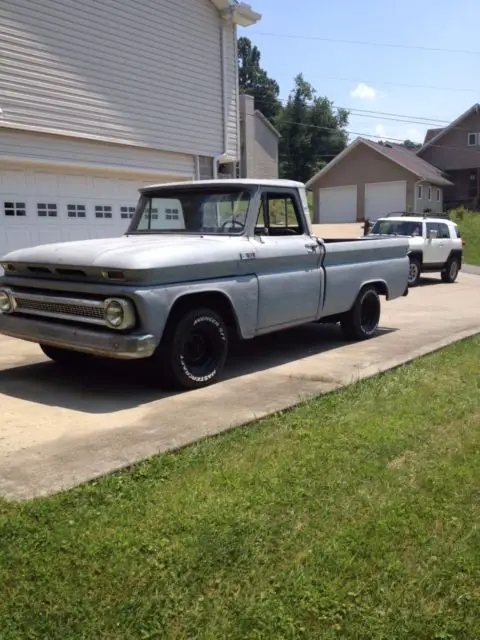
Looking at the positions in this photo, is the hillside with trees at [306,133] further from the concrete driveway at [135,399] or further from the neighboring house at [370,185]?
the concrete driveway at [135,399]

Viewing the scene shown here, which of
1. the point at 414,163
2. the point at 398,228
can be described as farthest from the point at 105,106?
the point at 414,163

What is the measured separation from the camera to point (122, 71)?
13.2 metres

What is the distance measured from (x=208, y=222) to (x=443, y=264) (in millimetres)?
11967

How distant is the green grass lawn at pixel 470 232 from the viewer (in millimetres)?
25842

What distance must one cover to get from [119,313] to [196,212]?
194cm

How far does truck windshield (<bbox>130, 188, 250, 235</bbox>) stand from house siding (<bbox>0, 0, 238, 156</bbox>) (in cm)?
550

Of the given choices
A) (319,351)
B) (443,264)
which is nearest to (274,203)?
(319,351)

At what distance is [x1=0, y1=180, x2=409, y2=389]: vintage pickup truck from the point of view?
5.28 meters

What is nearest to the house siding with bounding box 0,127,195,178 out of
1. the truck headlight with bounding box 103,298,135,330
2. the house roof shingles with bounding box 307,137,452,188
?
the truck headlight with bounding box 103,298,135,330

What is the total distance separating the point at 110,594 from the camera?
2721 mm

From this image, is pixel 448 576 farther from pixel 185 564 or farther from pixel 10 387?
pixel 10 387

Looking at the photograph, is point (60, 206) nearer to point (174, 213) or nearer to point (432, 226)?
point (174, 213)

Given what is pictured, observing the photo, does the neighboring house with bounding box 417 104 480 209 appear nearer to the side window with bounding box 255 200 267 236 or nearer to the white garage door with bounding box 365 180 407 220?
the white garage door with bounding box 365 180 407 220

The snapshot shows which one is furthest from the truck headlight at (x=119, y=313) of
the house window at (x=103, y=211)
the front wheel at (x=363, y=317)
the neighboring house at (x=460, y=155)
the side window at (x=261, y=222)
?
the neighboring house at (x=460, y=155)
